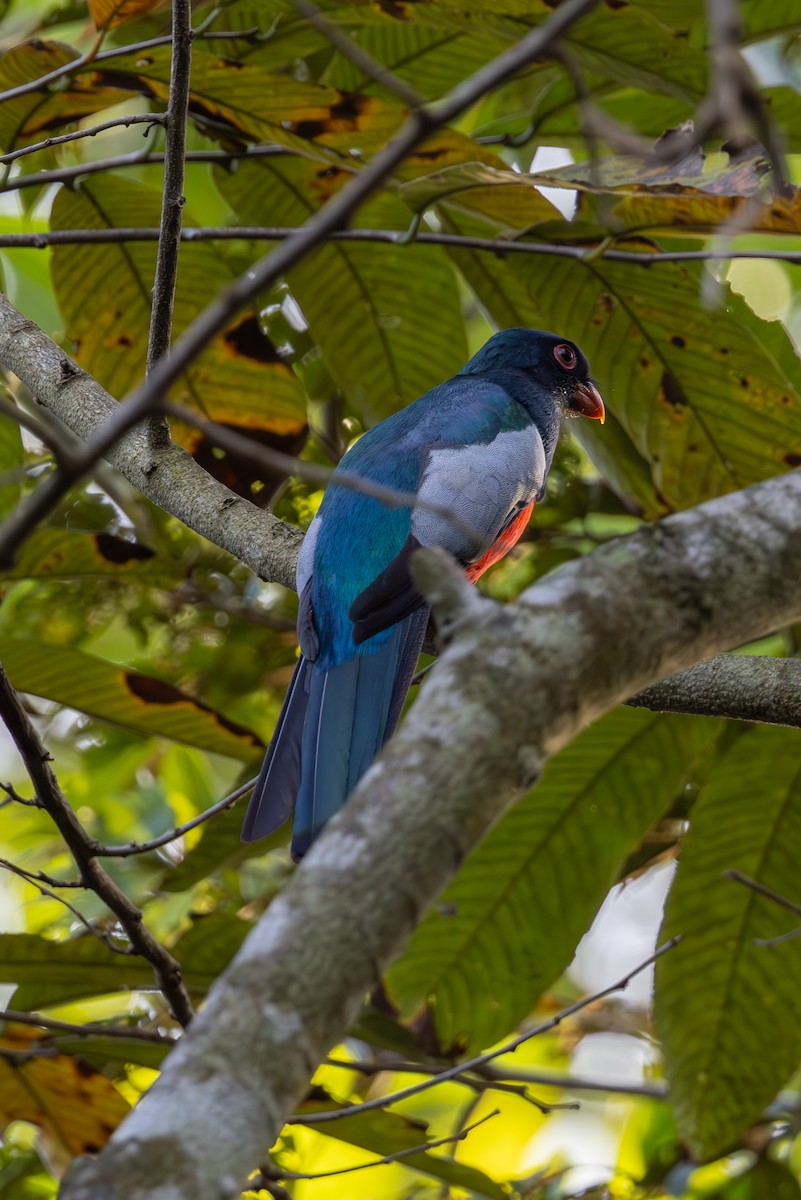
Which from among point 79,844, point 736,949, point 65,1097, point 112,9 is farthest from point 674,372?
point 65,1097

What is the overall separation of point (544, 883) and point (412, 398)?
1417 millimetres

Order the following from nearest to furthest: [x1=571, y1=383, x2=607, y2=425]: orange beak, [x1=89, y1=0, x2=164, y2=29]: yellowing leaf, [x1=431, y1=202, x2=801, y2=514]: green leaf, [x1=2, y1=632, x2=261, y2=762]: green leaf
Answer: [x1=89, y1=0, x2=164, y2=29]: yellowing leaf
[x1=2, y1=632, x2=261, y2=762]: green leaf
[x1=431, y1=202, x2=801, y2=514]: green leaf
[x1=571, y1=383, x2=607, y2=425]: orange beak

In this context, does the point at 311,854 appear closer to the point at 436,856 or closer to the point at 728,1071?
the point at 436,856

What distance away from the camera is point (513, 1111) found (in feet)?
15.6

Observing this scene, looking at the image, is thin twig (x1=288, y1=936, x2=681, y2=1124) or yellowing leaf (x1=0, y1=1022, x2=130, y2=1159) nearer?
thin twig (x1=288, y1=936, x2=681, y2=1124)

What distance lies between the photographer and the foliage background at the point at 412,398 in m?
2.97

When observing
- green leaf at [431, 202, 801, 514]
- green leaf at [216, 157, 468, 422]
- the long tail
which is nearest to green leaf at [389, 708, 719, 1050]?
green leaf at [431, 202, 801, 514]

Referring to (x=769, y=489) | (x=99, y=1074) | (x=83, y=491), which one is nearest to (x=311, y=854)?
(x=769, y=489)

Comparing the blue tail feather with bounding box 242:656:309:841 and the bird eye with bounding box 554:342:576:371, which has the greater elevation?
the bird eye with bounding box 554:342:576:371

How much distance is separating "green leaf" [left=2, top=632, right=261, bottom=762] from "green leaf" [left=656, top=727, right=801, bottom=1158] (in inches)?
48.6

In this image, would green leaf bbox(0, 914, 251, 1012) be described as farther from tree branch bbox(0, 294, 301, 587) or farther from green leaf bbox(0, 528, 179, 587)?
green leaf bbox(0, 528, 179, 587)

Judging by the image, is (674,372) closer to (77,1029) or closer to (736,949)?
(736,949)

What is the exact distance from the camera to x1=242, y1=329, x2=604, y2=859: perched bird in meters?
2.63

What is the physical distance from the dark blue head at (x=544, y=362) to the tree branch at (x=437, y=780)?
2793mm
